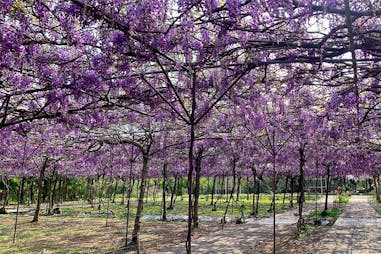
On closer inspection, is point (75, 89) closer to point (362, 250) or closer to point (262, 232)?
point (362, 250)

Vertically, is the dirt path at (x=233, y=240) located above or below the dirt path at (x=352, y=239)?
below

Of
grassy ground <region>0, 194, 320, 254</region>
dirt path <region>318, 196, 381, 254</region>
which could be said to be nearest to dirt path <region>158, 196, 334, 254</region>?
grassy ground <region>0, 194, 320, 254</region>

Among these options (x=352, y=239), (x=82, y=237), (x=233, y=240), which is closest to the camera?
(x=233, y=240)

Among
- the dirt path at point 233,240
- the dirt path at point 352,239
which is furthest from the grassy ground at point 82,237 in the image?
the dirt path at point 352,239

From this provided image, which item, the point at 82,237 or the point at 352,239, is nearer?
the point at 352,239

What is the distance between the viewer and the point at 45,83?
22.1 ft

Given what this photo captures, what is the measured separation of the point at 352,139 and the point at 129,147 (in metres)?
8.62

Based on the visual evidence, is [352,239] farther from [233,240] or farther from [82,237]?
[82,237]

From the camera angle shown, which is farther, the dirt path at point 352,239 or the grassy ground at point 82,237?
the grassy ground at point 82,237

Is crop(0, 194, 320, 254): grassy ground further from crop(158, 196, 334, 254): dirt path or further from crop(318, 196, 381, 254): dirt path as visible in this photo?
crop(318, 196, 381, 254): dirt path

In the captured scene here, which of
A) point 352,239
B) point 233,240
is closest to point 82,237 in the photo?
point 233,240

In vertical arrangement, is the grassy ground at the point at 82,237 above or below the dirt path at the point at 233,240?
below

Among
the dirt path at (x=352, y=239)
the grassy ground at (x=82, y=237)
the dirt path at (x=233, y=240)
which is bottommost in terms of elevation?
the grassy ground at (x=82, y=237)

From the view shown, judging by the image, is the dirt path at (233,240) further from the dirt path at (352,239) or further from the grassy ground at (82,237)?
the dirt path at (352,239)
